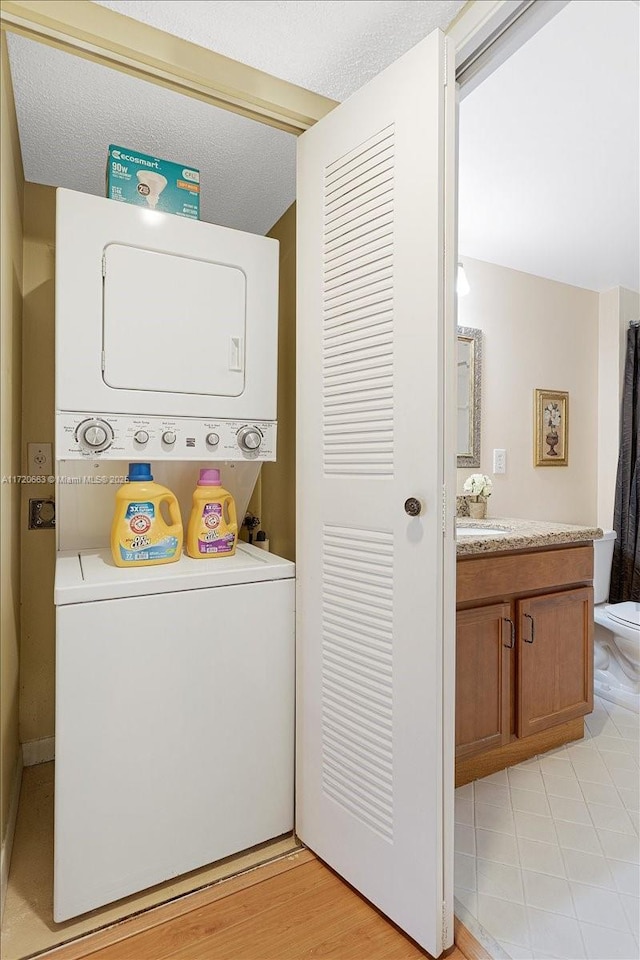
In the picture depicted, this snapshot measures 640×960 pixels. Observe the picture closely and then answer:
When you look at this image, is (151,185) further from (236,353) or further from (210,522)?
(210,522)

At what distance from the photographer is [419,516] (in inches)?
52.9

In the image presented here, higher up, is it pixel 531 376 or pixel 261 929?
pixel 531 376

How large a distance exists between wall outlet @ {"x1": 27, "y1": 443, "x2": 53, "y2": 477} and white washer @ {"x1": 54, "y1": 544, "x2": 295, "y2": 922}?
55cm

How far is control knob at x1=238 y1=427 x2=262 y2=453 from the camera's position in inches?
71.2

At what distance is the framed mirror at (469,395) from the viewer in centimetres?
292

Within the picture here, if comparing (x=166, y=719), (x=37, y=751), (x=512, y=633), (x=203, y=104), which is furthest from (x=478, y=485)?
(x=37, y=751)

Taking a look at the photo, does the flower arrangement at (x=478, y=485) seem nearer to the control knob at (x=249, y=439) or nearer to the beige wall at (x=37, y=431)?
the control knob at (x=249, y=439)

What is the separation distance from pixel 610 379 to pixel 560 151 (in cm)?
183

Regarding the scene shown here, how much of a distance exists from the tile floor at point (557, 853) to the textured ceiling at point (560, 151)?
242 cm

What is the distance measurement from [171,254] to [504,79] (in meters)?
1.19

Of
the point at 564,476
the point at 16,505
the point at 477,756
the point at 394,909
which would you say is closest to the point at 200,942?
the point at 394,909

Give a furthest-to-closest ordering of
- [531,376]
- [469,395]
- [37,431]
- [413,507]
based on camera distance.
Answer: [531,376], [469,395], [37,431], [413,507]

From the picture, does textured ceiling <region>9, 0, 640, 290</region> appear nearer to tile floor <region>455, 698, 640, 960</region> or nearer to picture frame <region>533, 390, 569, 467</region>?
picture frame <region>533, 390, 569, 467</region>

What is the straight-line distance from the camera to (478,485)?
280 centimetres
